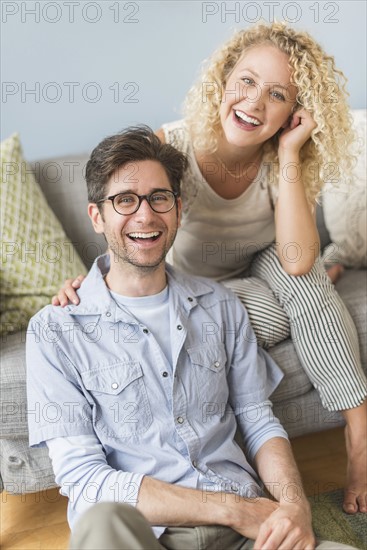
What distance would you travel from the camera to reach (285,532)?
1.39 metres

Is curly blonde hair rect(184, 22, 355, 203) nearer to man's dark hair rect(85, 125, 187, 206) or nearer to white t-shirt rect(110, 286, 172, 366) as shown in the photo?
man's dark hair rect(85, 125, 187, 206)

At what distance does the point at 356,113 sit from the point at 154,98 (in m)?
0.72

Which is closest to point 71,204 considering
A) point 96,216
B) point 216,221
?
point 216,221

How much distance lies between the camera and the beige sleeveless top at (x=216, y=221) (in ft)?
6.70

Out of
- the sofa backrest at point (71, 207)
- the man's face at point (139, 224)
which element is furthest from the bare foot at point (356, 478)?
the sofa backrest at point (71, 207)

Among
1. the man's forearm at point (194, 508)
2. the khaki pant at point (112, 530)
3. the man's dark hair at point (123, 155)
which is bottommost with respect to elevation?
the man's forearm at point (194, 508)

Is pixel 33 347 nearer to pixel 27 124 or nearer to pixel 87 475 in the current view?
pixel 87 475

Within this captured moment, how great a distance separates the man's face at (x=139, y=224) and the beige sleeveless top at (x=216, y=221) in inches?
16.2

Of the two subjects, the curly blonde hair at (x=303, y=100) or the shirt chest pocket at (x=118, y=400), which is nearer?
the shirt chest pocket at (x=118, y=400)

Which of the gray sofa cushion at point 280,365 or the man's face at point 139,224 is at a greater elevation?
the man's face at point 139,224

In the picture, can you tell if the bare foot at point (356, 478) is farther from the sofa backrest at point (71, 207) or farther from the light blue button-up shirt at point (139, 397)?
the sofa backrest at point (71, 207)

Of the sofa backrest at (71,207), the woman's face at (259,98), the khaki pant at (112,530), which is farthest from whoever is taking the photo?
the sofa backrest at (71,207)

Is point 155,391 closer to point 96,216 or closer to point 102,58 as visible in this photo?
point 96,216

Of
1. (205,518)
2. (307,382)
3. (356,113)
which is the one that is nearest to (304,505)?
(205,518)
